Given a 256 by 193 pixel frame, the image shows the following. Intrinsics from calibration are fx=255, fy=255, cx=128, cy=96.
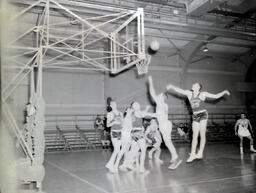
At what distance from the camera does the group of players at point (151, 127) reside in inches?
111

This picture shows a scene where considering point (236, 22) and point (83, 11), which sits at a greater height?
point (83, 11)

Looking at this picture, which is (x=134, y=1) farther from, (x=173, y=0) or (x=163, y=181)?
(x=163, y=181)

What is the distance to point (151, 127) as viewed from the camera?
14.2 feet

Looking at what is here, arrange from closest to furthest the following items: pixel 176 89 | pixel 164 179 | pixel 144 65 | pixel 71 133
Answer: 1. pixel 176 89
2. pixel 144 65
3. pixel 164 179
4. pixel 71 133

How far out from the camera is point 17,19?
0.80m

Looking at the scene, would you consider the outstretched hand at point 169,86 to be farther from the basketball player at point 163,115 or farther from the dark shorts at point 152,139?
the dark shorts at point 152,139

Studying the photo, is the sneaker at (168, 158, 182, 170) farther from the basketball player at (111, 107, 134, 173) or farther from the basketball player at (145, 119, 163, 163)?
the basketball player at (111, 107, 134, 173)

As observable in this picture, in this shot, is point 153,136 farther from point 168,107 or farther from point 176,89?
point 176,89

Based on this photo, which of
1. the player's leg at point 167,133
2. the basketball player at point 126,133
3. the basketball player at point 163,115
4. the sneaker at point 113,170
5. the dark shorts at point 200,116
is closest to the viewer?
the basketball player at point 163,115

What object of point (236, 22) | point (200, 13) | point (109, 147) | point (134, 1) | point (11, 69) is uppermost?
point (134, 1)

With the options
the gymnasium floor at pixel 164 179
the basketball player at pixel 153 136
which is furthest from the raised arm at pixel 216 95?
the basketball player at pixel 153 136

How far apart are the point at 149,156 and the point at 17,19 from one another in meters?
4.58

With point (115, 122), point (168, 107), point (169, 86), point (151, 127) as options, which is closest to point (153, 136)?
point (151, 127)

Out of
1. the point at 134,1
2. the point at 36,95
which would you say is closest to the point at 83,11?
the point at 134,1
